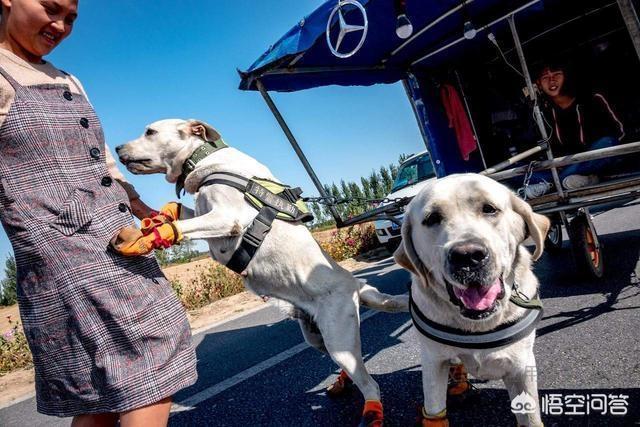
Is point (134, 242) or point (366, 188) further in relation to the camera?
point (366, 188)

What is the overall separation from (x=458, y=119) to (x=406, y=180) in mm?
3736

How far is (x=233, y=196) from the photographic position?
236cm

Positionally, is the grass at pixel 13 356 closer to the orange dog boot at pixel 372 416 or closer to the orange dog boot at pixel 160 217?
the orange dog boot at pixel 160 217

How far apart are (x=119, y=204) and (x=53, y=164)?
0.84ft

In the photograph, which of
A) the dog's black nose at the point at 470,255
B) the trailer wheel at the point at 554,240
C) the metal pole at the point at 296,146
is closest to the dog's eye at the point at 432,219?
the dog's black nose at the point at 470,255

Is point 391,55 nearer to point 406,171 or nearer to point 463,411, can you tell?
point 463,411

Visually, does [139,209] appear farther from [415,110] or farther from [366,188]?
[366,188]

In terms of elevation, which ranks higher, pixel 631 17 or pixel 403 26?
pixel 403 26

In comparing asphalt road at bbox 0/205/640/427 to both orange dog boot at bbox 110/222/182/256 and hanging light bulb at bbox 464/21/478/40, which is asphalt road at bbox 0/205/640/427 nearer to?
orange dog boot at bbox 110/222/182/256

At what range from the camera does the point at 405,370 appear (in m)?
2.81

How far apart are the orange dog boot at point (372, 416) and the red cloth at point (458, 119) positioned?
422cm

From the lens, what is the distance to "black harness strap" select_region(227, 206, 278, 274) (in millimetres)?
2262

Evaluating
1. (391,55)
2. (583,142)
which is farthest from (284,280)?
(583,142)

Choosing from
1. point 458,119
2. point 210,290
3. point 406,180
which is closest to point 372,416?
point 458,119
